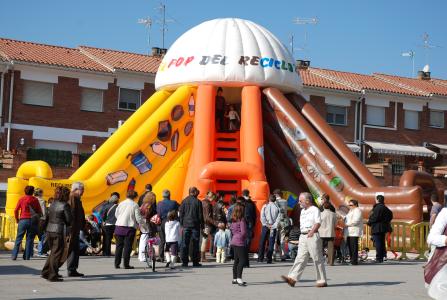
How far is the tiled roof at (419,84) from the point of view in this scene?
44.6 m

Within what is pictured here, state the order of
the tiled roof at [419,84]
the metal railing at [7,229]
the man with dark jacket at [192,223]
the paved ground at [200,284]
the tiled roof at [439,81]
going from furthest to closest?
the tiled roof at [439,81]
the tiled roof at [419,84]
the metal railing at [7,229]
the man with dark jacket at [192,223]
the paved ground at [200,284]

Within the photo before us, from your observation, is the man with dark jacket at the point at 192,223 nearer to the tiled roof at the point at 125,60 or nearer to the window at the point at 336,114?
the tiled roof at the point at 125,60

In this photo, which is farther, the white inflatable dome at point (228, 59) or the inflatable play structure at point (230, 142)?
the white inflatable dome at point (228, 59)

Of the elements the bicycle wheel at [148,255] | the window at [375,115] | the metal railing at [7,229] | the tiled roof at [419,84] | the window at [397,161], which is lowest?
the bicycle wheel at [148,255]

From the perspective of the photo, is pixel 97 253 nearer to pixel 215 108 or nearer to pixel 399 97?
pixel 215 108

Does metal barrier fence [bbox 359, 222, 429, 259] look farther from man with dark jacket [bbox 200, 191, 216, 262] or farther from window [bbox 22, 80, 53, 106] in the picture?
window [bbox 22, 80, 53, 106]

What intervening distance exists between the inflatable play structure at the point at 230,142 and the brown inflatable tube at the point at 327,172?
26 millimetres

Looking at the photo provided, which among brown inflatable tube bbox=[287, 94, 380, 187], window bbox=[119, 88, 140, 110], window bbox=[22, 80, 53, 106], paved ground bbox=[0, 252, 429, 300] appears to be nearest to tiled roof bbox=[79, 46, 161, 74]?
window bbox=[119, 88, 140, 110]

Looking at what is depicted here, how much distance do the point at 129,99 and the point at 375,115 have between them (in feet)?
43.5

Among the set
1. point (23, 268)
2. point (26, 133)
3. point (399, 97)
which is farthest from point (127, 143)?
point (399, 97)

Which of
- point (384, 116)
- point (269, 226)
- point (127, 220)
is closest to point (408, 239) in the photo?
point (269, 226)

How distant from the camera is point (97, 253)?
63.7ft

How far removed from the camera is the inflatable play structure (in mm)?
20891

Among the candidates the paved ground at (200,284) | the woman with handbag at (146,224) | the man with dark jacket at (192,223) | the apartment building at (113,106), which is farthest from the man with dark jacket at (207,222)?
the apartment building at (113,106)
